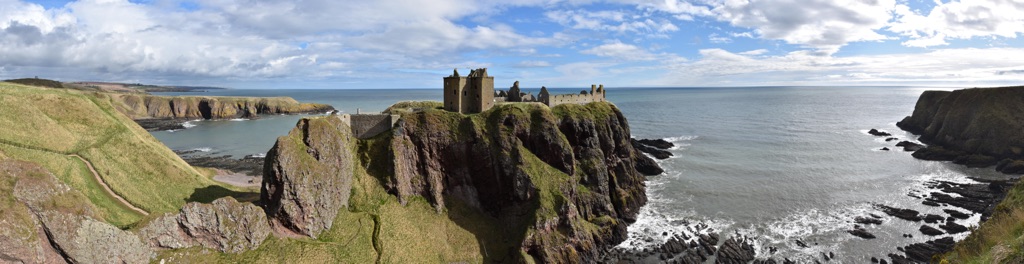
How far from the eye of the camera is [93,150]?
44719 millimetres

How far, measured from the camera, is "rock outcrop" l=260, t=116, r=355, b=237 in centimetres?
3716

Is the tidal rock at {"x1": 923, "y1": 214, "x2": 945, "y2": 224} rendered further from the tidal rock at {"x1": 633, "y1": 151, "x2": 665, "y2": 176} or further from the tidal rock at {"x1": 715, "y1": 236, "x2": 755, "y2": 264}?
the tidal rock at {"x1": 633, "y1": 151, "x2": 665, "y2": 176}

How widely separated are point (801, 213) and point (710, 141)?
5271cm

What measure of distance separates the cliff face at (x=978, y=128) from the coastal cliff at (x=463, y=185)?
80041mm

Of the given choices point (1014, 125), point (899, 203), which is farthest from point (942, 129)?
point (899, 203)

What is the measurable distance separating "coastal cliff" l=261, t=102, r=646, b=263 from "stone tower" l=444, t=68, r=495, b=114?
6.82 feet

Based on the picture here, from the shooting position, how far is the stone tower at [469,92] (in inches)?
2238

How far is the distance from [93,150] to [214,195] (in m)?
11.2

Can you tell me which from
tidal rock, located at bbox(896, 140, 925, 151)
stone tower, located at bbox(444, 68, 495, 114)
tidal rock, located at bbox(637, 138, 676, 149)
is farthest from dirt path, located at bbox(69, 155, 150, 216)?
tidal rock, located at bbox(896, 140, 925, 151)

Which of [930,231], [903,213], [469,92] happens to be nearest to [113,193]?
[469,92]

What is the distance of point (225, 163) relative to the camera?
291 ft

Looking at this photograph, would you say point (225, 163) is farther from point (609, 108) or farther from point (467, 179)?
point (609, 108)

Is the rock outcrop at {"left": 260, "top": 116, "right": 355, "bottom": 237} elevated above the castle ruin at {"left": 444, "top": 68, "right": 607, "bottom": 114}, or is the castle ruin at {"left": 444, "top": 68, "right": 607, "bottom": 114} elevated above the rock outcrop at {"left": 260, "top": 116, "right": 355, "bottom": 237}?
the castle ruin at {"left": 444, "top": 68, "right": 607, "bottom": 114}

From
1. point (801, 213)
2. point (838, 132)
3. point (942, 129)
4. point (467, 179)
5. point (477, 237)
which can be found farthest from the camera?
point (838, 132)
